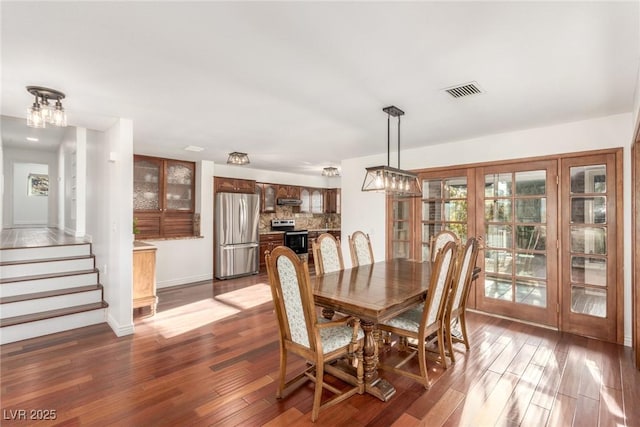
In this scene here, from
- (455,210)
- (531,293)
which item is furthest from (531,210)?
(531,293)

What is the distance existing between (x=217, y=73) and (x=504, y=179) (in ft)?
11.9

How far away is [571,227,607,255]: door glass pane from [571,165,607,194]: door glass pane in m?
0.42

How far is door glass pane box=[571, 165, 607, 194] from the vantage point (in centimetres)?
324

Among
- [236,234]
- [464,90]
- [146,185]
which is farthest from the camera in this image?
[236,234]

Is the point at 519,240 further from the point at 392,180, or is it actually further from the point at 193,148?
the point at 193,148

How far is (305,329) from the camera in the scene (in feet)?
6.59

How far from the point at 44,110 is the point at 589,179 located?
207 inches

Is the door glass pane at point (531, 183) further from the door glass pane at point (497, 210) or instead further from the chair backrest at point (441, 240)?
the chair backrest at point (441, 240)

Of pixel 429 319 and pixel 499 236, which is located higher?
pixel 499 236

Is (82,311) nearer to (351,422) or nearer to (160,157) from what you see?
(160,157)

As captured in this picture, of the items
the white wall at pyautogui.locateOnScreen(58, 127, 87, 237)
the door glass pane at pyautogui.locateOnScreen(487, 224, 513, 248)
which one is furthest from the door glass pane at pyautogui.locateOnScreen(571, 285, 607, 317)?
the white wall at pyautogui.locateOnScreen(58, 127, 87, 237)

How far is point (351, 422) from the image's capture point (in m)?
1.94

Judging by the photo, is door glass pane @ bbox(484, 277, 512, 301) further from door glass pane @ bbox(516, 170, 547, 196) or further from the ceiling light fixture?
the ceiling light fixture

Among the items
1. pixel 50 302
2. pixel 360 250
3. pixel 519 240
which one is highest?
pixel 519 240
